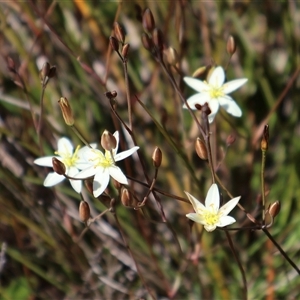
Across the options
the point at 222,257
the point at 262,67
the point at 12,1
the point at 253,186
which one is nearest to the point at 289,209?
the point at 253,186

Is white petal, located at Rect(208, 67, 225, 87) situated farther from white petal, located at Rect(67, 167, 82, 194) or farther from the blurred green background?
white petal, located at Rect(67, 167, 82, 194)

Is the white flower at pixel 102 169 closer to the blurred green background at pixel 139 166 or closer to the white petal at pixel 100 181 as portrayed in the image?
the white petal at pixel 100 181

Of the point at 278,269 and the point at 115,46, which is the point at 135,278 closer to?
the point at 278,269

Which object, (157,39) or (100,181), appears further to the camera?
(157,39)

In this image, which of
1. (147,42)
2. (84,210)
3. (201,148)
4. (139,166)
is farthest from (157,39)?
(139,166)

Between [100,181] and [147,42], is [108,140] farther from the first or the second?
[147,42]

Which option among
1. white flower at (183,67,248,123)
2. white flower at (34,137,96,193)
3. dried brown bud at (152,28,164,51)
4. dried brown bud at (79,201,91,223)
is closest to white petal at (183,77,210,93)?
white flower at (183,67,248,123)

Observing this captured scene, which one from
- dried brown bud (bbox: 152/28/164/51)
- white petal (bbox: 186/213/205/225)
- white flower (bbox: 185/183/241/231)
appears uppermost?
dried brown bud (bbox: 152/28/164/51)
